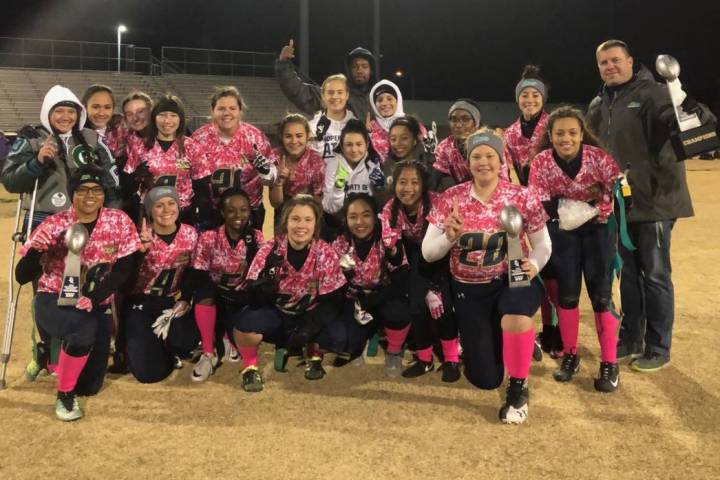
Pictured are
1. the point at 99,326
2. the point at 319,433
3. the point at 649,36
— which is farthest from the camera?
the point at 649,36

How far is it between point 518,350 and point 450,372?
2.77ft

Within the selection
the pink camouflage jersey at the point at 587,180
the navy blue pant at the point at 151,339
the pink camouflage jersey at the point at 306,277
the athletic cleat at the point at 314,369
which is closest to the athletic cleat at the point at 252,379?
the athletic cleat at the point at 314,369

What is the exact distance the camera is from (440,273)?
14.5ft

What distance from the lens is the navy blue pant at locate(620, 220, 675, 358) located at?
4.67m

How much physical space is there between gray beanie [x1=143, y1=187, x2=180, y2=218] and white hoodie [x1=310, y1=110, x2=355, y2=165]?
1.47 metres

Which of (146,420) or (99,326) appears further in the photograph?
(99,326)

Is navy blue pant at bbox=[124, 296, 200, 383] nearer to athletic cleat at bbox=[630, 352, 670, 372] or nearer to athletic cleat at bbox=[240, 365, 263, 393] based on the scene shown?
athletic cleat at bbox=[240, 365, 263, 393]

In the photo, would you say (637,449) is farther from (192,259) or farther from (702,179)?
(702,179)

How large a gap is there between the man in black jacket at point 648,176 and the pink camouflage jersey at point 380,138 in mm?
1651

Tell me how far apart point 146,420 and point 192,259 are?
133 centimetres

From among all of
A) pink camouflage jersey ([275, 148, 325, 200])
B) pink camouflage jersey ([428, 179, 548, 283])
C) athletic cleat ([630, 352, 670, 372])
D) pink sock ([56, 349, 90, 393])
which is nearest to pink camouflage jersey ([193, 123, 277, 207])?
pink camouflage jersey ([275, 148, 325, 200])

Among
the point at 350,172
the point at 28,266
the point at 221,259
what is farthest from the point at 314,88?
the point at 28,266

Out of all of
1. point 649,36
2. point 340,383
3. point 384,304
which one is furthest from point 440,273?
point 649,36

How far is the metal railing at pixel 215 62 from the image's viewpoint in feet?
94.0
